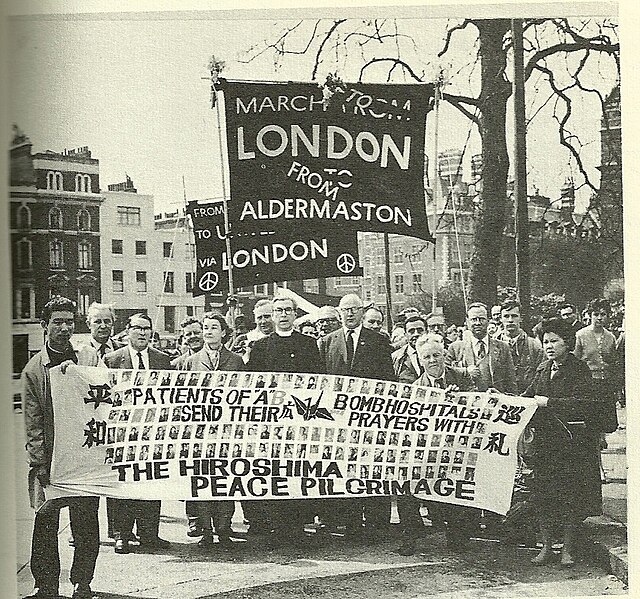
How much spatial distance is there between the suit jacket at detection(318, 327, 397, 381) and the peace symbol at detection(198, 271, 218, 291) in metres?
0.18

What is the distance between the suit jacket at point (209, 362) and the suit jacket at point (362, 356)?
0.12 meters

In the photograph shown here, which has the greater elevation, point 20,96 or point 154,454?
point 20,96

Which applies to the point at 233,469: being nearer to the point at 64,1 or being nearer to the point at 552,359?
the point at 552,359

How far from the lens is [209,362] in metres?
1.06

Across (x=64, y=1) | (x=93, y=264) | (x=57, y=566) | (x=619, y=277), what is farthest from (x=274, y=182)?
(x=57, y=566)

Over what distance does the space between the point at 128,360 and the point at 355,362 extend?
1.09ft

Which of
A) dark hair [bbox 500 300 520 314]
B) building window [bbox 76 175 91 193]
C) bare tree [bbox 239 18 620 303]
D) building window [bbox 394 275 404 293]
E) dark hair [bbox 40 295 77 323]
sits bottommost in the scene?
dark hair [bbox 500 300 520 314]

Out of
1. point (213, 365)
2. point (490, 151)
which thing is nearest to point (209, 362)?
point (213, 365)

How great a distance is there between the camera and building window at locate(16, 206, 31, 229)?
104 cm

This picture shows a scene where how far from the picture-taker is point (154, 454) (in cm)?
105

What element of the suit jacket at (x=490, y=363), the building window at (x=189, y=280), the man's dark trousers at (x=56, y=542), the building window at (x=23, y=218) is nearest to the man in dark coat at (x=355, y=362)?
the suit jacket at (x=490, y=363)

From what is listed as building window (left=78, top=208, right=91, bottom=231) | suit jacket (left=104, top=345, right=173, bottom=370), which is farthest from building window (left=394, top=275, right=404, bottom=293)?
building window (left=78, top=208, right=91, bottom=231)

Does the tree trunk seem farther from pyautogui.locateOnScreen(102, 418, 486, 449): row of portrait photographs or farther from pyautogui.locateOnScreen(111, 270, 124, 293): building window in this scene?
pyautogui.locateOnScreen(111, 270, 124, 293): building window

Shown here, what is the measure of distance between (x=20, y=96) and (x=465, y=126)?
652 millimetres
